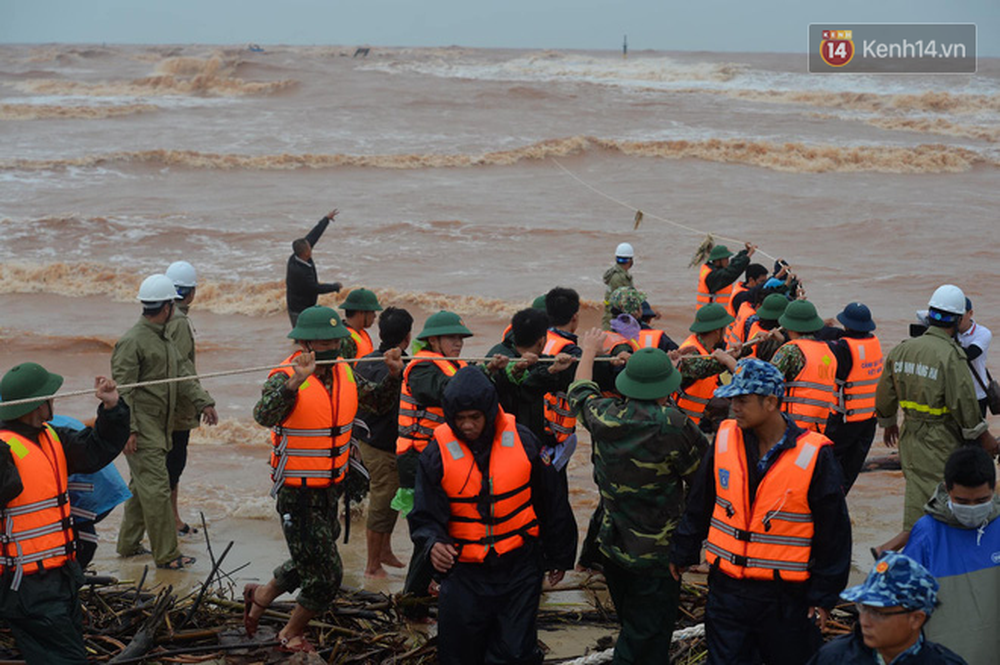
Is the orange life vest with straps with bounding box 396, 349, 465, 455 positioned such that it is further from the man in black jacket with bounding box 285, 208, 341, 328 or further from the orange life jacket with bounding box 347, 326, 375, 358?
the man in black jacket with bounding box 285, 208, 341, 328

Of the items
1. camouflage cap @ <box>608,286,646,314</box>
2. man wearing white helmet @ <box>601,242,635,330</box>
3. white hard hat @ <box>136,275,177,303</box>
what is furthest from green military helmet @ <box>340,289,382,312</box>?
man wearing white helmet @ <box>601,242,635,330</box>

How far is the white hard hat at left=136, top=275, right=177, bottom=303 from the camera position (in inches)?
287

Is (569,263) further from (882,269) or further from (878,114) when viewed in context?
(878,114)

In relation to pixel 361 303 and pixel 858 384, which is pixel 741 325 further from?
pixel 361 303

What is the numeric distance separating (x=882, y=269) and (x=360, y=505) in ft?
55.6

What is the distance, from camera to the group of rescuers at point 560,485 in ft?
14.5

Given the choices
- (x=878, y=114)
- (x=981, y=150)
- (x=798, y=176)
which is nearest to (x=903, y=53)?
(x=878, y=114)

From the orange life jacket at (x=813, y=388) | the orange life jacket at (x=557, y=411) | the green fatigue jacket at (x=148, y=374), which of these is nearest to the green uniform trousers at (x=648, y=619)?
the orange life jacket at (x=557, y=411)

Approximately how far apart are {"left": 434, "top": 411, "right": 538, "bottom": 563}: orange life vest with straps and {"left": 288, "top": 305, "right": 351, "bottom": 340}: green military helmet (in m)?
1.26

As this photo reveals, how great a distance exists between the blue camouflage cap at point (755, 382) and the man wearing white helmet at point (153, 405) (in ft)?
14.4

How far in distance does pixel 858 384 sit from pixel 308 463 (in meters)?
4.08

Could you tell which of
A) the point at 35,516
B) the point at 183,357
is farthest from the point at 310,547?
the point at 183,357

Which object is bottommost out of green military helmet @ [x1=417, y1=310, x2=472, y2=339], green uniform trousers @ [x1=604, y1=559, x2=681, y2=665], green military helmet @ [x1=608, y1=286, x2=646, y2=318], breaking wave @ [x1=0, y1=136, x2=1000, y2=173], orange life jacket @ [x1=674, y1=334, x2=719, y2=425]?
green uniform trousers @ [x1=604, y1=559, x2=681, y2=665]

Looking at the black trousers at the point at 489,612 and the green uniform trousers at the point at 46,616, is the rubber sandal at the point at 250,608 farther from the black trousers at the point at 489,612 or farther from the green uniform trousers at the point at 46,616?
the black trousers at the point at 489,612
